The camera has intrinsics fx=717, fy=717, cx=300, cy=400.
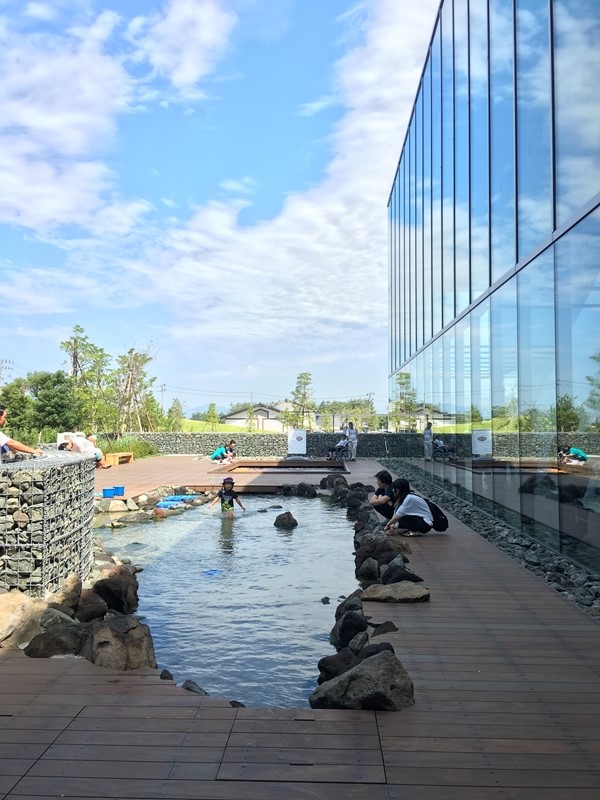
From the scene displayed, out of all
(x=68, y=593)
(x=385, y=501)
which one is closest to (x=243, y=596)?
(x=68, y=593)

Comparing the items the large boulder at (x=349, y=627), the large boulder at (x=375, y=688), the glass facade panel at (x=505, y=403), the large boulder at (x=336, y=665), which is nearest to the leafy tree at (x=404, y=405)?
the glass facade panel at (x=505, y=403)

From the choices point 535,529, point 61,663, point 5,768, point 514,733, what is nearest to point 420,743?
point 514,733

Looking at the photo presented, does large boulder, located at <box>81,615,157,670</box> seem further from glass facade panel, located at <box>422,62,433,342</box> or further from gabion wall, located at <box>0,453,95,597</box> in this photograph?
glass facade panel, located at <box>422,62,433,342</box>

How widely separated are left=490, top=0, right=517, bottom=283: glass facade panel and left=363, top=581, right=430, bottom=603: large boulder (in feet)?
16.4

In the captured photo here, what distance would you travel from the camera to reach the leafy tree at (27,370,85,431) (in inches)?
1043

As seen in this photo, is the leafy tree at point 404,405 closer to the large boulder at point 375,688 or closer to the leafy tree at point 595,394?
the leafy tree at point 595,394

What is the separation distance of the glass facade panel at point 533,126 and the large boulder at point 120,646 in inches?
230

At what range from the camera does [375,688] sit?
134 inches

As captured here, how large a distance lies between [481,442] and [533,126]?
498cm

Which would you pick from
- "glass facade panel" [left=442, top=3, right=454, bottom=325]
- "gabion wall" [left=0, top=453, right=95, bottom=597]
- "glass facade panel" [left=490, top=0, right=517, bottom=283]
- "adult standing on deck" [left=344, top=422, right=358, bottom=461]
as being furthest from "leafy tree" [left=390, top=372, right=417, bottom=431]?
"gabion wall" [left=0, top=453, right=95, bottom=597]

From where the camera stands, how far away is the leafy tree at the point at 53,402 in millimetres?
26500

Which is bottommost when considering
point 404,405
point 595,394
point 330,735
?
point 330,735

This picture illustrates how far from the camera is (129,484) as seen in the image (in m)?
16.7

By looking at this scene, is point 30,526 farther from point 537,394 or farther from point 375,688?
point 537,394
